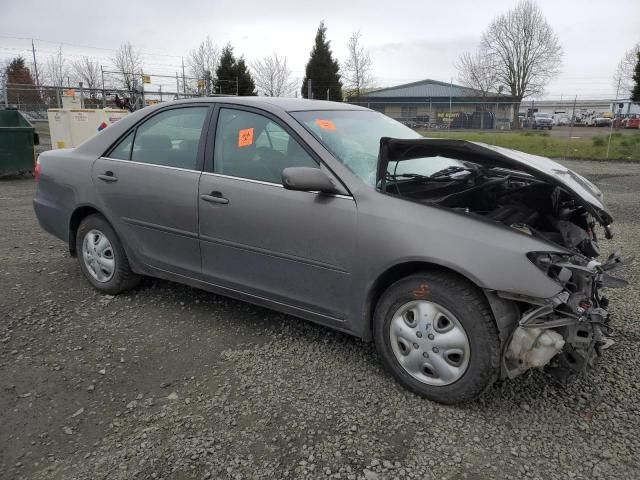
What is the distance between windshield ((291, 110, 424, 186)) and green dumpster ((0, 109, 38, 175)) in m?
9.11

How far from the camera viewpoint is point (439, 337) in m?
2.68

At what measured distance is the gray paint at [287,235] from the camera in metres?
2.57

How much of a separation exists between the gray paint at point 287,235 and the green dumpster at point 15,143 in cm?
737

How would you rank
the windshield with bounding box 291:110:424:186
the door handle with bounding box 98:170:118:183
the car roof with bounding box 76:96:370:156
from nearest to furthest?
1. the windshield with bounding box 291:110:424:186
2. the car roof with bounding box 76:96:370:156
3. the door handle with bounding box 98:170:118:183

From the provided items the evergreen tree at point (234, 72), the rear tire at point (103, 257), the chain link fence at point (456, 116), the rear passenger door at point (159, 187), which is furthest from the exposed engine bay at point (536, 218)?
the evergreen tree at point (234, 72)

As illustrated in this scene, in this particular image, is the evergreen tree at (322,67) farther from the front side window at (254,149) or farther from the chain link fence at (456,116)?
the front side window at (254,149)

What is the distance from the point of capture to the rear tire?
4086 millimetres

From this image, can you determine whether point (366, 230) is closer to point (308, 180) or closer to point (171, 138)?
point (308, 180)

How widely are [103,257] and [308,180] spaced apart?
218 cm

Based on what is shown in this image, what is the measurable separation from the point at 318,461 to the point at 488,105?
66.7 ft

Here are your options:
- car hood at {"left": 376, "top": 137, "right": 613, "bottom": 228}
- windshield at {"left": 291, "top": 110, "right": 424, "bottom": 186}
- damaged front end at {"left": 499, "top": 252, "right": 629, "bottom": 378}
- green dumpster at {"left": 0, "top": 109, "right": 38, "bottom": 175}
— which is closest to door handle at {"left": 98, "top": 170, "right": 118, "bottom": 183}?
windshield at {"left": 291, "top": 110, "right": 424, "bottom": 186}

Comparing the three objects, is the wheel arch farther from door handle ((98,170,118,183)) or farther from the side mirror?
door handle ((98,170,118,183))

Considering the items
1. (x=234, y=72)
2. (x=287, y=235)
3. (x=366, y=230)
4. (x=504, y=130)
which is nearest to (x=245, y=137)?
(x=287, y=235)

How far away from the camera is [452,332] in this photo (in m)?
2.64
